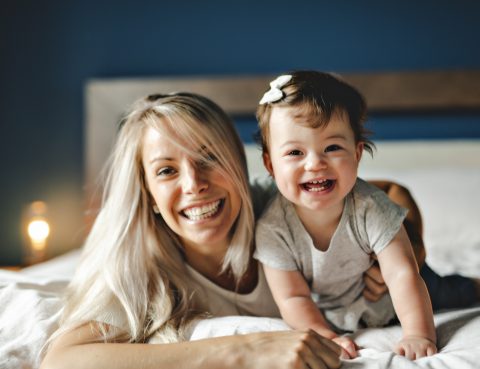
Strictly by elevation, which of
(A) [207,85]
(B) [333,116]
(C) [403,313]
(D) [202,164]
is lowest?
(C) [403,313]

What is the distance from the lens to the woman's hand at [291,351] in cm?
93

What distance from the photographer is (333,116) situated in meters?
1.08

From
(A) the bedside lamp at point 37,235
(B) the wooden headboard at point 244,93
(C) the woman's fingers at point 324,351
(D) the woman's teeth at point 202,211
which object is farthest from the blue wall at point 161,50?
(C) the woman's fingers at point 324,351

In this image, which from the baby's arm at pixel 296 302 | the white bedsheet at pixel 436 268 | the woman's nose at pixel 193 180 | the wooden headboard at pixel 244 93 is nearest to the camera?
the white bedsheet at pixel 436 268

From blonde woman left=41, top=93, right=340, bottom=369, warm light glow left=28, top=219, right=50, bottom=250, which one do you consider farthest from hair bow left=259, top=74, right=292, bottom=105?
warm light glow left=28, top=219, right=50, bottom=250

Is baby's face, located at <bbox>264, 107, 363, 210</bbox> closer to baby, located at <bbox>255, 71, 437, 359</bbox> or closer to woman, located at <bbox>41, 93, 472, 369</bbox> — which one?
baby, located at <bbox>255, 71, 437, 359</bbox>

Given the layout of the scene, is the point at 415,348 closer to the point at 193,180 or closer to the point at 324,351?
the point at 324,351

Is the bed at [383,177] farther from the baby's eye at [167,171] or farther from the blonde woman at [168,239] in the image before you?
the baby's eye at [167,171]

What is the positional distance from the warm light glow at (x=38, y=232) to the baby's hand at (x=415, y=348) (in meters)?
2.39

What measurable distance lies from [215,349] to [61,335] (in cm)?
36

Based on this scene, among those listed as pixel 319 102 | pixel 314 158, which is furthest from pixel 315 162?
pixel 319 102

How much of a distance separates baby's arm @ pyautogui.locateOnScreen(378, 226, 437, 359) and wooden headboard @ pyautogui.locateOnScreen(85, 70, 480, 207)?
182 centimetres

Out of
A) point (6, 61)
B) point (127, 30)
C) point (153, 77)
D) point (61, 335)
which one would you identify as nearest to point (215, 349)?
point (61, 335)

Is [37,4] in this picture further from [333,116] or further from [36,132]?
[333,116]
